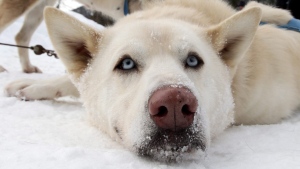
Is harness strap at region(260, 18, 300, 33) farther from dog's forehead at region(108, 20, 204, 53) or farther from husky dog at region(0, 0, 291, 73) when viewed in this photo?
husky dog at region(0, 0, 291, 73)

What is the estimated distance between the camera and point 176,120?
1.41 m

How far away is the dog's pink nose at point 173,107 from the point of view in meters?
1.38

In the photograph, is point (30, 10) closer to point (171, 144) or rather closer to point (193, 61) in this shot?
point (193, 61)

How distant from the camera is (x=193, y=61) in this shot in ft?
6.32

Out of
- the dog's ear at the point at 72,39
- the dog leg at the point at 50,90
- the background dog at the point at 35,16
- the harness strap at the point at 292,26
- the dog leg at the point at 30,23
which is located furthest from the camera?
the dog leg at the point at 30,23

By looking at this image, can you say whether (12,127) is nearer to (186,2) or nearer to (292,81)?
(186,2)

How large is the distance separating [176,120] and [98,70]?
82 cm

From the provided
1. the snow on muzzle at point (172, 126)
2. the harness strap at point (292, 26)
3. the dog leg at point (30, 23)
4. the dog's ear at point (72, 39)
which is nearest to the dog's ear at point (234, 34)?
the dog's ear at point (72, 39)

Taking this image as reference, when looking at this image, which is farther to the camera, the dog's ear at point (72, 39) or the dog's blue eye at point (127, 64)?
the dog's ear at point (72, 39)

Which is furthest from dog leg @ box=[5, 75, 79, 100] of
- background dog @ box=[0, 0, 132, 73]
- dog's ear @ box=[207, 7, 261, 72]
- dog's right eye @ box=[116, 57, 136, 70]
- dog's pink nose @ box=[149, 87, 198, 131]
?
background dog @ box=[0, 0, 132, 73]

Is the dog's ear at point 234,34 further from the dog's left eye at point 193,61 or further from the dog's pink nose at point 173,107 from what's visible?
the dog's pink nose at point 173,107

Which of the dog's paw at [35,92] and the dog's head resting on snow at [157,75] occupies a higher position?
the dog's head resting on snow at [157,75]

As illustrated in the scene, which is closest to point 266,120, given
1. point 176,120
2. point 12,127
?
point 176,120

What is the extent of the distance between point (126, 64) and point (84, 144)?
451 mm
